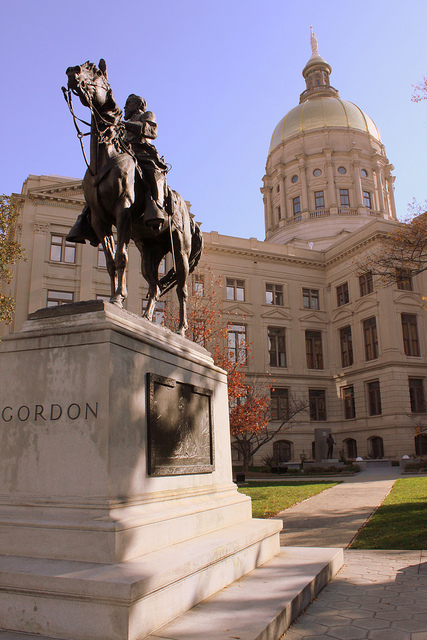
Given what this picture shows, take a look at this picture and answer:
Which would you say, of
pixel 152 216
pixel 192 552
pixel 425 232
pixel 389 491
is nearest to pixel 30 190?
pixel 425 232

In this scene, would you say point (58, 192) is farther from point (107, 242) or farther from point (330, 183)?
point (330, 183)

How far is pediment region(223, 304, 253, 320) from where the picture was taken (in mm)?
45875

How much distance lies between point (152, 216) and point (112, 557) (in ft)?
12.8

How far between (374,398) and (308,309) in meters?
11.0

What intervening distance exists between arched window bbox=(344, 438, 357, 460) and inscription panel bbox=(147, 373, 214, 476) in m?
41.7

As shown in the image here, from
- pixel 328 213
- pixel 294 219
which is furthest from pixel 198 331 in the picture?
pixel 294 219

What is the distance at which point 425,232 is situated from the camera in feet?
58.8

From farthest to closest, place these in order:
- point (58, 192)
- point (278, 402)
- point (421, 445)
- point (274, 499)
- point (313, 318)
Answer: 1. point (313, 318)
2. point (278, 402)
3. point (421, 445)
4. point (58, 192)
5. point (274, 499)

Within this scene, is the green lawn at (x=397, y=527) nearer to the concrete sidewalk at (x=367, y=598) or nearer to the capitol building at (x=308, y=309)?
the concrete sidewalk at (x=367, y=598)

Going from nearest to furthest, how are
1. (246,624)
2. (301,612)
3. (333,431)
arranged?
1. (246,624)
2. (301,612)
3. (333,431)

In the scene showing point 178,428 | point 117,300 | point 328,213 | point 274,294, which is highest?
point 328,213

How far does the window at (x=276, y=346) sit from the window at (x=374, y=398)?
318 inches

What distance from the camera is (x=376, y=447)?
139ft

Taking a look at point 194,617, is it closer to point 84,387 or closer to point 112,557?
point 112,557
